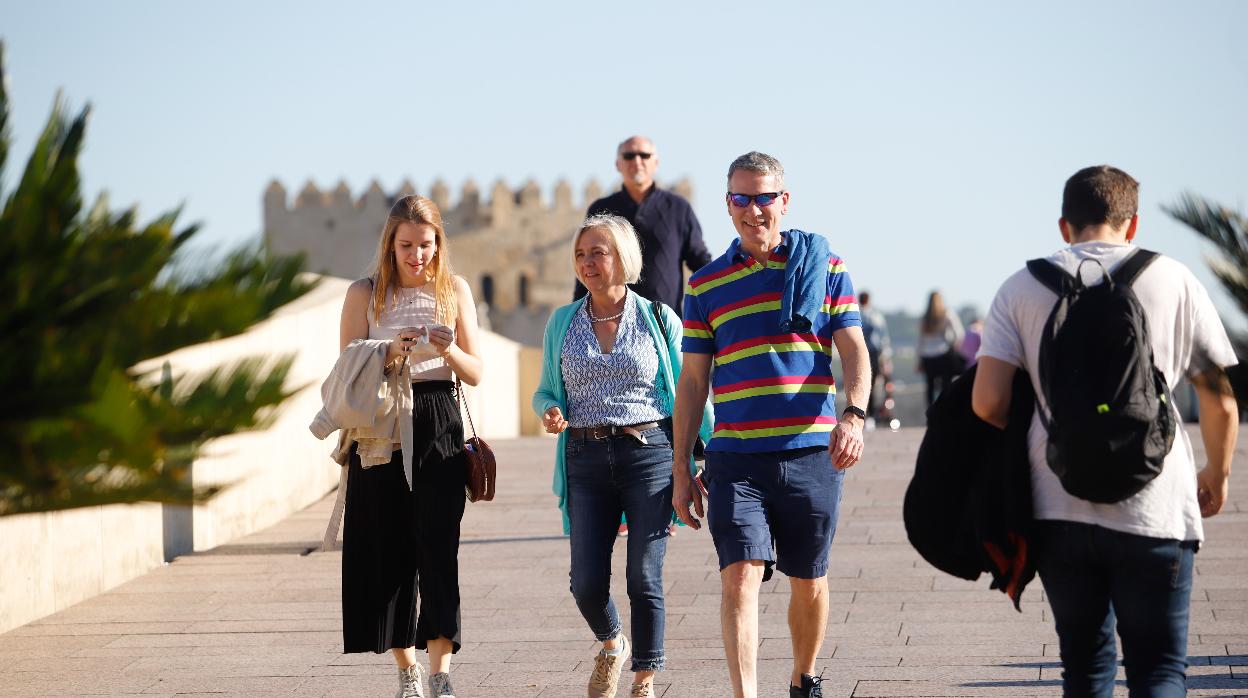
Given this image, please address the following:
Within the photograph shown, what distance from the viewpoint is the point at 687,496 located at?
524cm

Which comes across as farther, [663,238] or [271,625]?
[663,238]

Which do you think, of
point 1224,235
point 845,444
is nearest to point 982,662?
point 845,444

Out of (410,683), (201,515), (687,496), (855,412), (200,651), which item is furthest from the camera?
(201,515)

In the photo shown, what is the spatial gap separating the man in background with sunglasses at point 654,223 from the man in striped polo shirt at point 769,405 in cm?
268

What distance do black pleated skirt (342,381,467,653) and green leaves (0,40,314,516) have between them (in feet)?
9.93

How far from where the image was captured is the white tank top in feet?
18.3

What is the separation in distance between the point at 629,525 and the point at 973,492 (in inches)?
64.9

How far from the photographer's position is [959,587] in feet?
24.8

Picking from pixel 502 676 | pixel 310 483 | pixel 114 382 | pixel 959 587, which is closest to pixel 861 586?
pixel 959 587

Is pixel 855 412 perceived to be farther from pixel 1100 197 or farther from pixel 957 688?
pixel 1100 197

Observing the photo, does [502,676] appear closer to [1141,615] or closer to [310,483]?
[1141,615]

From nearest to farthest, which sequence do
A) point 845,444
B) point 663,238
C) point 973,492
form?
point 973,492
point 845,444
point 663,238

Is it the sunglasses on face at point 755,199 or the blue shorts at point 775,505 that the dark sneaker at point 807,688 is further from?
the sunglasses on face at point 755,199

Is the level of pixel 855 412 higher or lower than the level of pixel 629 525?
higher
